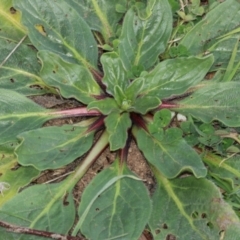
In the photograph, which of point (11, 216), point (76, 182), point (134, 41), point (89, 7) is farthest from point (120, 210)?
point (89, 7)

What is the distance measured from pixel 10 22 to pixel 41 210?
0.97 m

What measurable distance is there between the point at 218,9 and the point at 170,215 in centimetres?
104

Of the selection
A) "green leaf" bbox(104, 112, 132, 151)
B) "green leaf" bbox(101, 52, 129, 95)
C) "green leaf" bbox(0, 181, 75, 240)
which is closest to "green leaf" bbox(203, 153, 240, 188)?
"green leaf" bbox(104, 112, 132, 151)

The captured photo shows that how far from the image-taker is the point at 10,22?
274 centimetres

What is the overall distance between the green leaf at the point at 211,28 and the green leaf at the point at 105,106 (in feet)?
1.59

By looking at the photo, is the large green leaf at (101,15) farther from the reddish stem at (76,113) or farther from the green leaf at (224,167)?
the green leaf at (224,167)

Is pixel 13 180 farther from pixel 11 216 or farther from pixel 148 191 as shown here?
pixel 148 191

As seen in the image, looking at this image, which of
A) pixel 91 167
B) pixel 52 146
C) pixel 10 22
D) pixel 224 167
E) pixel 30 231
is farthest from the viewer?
pixel 10 22

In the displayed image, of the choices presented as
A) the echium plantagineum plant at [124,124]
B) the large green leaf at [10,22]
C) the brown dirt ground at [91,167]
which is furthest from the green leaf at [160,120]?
the large green leaf at [10,22]

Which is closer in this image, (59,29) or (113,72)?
(113,72)

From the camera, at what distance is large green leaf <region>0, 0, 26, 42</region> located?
108 inches

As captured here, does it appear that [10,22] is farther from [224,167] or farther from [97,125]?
[224,167]

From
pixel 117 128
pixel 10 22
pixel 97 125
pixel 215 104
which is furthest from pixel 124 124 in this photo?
pixel 10 22

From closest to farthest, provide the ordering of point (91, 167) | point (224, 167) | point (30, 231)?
point (30, 231)
point (224, 167)
point (91, 167)
